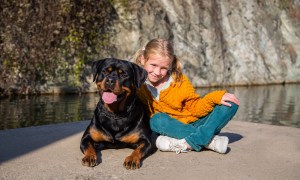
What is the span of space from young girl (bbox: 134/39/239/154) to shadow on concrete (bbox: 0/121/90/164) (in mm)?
1095

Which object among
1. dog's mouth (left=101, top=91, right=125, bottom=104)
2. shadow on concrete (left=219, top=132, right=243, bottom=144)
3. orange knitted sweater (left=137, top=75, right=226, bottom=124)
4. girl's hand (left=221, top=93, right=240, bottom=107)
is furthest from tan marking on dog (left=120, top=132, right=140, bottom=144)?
shadow on concrete (left=219, top=132, right=243, bottom=144)

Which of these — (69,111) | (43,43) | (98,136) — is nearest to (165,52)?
(98,136)

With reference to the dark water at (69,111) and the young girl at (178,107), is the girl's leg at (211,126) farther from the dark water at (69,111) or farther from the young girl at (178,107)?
the dark water at (69,111)

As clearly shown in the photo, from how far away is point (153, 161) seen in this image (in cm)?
299

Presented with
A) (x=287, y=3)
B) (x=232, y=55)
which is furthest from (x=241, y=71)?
(x=287, y=3)

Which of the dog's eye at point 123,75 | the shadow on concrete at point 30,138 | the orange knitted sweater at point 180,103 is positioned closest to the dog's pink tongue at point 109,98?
the dog's eye at point 123,75

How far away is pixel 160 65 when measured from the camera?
347 centimetres

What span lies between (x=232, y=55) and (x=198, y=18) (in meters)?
2.38

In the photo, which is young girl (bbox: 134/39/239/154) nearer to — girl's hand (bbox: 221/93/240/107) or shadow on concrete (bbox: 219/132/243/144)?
girl's hand (bbox: 221/93/240/107)

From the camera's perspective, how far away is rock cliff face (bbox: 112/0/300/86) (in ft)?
42.1

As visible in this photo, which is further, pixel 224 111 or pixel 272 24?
pixel 272 24

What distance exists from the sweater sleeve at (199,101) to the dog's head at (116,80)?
0.47m

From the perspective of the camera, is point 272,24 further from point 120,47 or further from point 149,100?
point 149,100

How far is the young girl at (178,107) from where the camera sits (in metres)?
3.19
